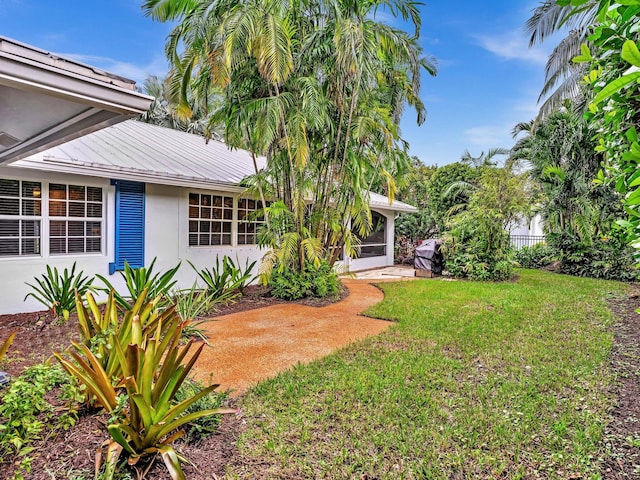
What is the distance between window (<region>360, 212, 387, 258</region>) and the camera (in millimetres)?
14844

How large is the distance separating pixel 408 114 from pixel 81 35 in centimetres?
1536

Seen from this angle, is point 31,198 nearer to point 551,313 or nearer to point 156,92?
point 551,313

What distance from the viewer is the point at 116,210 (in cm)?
727

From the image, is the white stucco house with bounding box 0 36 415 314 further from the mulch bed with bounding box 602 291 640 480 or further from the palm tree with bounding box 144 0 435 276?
the mulch bed with bounding box 602 291 640 480

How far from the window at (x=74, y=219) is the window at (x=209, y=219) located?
195cm

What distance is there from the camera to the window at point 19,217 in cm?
618

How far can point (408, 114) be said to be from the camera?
955cm

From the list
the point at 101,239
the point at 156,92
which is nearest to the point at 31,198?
the point at 101,239

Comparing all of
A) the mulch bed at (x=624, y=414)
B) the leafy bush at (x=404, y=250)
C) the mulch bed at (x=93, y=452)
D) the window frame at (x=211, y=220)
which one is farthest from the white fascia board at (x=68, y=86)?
the leafy bush at (x=404, y=250)

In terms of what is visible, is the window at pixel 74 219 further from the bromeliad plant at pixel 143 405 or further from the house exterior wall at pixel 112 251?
the bromeliad plant at pixel 143 405

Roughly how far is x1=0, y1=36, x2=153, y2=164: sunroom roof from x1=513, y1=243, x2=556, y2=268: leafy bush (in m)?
14.1

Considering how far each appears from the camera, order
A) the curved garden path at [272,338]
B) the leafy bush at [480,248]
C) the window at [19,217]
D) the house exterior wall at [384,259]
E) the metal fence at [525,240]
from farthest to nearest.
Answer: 1. the metal fence at [525,240]
2. the house exterior wall at [384,259]
3. the leafy bush at [480,248]
4. the window at [19,217]
5. the curved garden path at [272,338]

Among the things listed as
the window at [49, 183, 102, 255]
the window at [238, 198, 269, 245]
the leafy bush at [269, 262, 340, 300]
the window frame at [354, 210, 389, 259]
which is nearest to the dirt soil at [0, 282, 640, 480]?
the window at [49, 183, 102, 255]

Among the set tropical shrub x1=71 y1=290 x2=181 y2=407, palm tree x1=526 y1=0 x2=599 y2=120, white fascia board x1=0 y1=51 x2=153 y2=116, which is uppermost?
palm tree x1=526 y1=0 x2=599 y2=120
